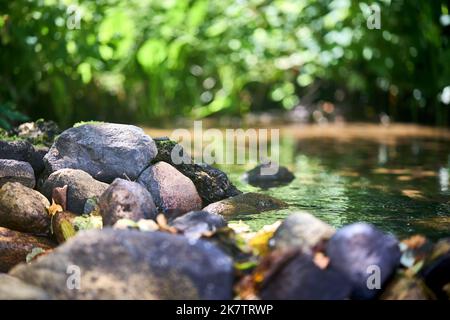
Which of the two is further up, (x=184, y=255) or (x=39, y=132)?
(x=39, y=132)

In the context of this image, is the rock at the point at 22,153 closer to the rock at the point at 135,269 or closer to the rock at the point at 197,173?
the rock at the point at 197,173

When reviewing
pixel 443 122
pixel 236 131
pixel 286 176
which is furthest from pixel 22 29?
pixel 443 122

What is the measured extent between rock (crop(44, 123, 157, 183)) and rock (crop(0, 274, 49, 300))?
1.24 metres

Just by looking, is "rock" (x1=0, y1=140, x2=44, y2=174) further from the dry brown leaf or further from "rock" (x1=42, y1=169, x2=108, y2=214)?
the dry brown leaf

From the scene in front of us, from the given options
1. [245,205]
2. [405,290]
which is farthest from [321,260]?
[245,205]

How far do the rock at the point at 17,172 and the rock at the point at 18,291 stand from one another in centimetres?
120

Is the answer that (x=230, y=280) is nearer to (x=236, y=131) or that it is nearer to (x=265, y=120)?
(x=236, y=131)

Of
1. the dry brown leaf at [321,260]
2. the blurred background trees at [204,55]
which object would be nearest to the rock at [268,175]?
the dry brown leaf at [321,260]

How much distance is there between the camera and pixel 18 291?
213 cm

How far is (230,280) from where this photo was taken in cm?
231

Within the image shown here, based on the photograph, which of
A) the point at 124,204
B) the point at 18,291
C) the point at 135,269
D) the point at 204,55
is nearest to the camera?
the point at 18,291

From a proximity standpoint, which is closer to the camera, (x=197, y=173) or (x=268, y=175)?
(x=197, y=173)

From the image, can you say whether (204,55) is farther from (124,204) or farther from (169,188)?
(124,204)

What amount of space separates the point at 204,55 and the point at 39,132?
636 centimetres
